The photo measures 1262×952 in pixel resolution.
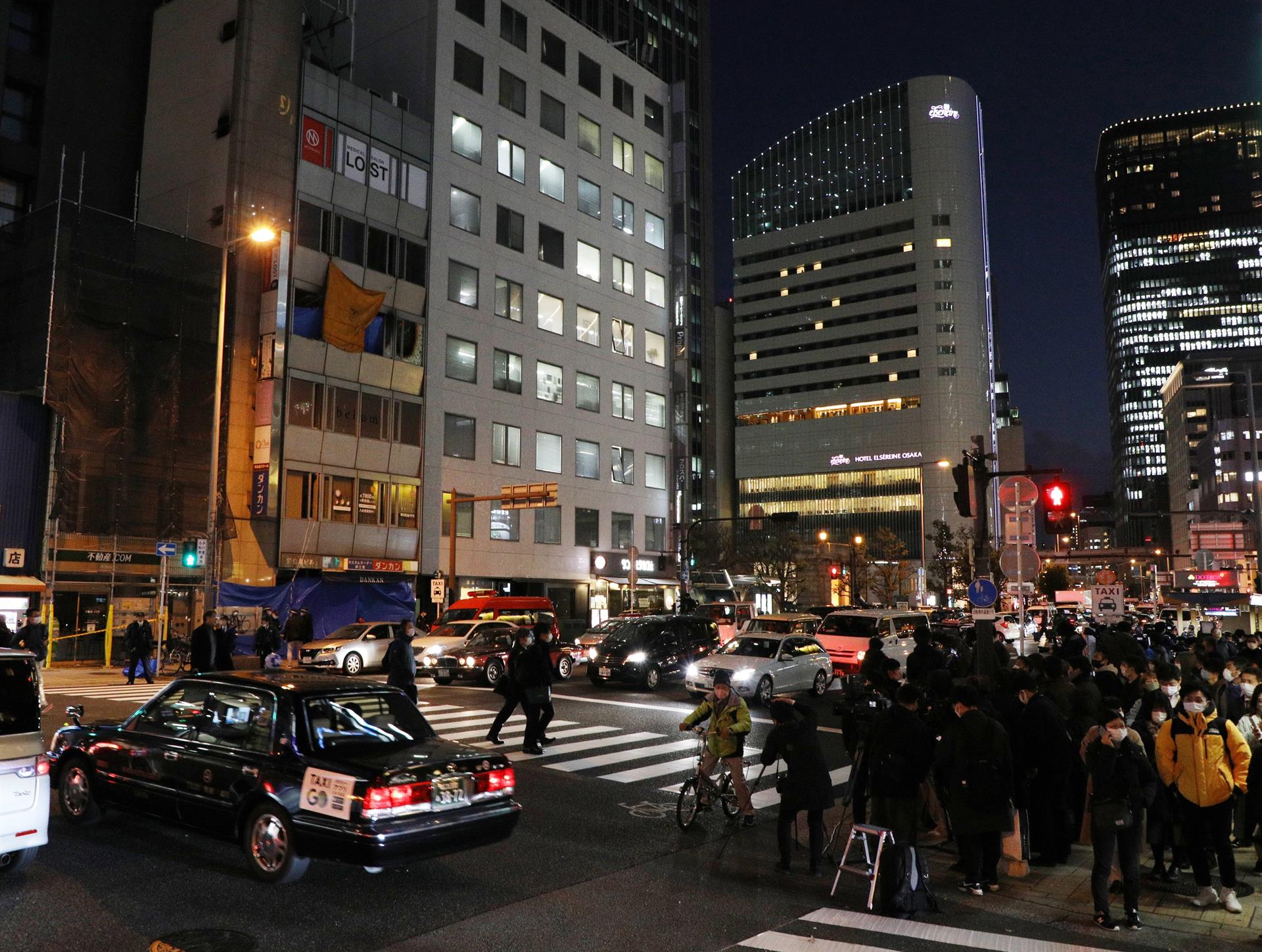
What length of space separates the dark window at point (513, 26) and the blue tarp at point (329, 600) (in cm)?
2757

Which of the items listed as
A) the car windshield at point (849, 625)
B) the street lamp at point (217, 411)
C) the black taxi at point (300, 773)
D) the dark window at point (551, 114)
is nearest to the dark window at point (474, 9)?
the dark window at point (551, 114)

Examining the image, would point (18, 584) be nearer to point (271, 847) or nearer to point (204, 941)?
point (271, 847)

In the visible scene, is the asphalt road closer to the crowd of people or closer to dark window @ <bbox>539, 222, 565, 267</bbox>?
the crowd of people

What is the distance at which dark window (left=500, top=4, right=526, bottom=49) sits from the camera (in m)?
46.9

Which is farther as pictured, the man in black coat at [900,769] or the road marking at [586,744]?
the road marking at [586,744]

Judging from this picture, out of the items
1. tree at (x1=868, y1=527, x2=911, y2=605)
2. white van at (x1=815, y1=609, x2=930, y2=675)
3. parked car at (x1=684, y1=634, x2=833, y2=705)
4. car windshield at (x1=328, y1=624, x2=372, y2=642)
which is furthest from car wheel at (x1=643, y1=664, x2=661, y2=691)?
tree at (x1=868, y1=527, x2=911, y2=605)

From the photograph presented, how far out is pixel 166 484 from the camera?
109 ft

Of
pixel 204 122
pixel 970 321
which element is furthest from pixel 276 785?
pixel 970 321

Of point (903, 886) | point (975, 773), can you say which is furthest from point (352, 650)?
point (975, 773)

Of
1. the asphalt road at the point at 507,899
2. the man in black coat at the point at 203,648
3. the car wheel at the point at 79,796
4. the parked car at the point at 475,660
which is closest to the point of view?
the asphalt road at the point at 507,899

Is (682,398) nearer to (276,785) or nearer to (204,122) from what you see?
(204,122)

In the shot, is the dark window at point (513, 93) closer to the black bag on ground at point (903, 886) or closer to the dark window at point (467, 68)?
the dark window at point (467, 68)

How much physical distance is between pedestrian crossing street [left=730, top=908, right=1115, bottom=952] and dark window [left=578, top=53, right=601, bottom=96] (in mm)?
50499

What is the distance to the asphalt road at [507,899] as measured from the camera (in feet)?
21.6
